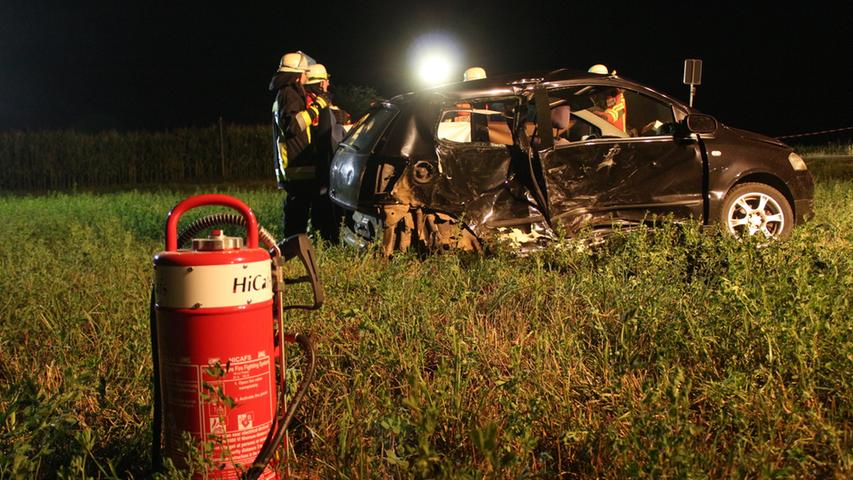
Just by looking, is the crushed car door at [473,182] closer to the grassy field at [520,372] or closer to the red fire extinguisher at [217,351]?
the grassy field at [520,372]

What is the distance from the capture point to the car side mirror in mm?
7293

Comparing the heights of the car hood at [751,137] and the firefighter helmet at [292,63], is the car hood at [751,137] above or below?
below

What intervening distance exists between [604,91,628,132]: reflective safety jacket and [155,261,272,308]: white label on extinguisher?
21.2 feet

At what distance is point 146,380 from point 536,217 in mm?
3889

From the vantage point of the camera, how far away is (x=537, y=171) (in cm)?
698

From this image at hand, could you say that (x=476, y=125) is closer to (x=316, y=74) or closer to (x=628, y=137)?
(x=628, y=137)

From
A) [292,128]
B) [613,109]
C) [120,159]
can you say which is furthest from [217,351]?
[120,159]

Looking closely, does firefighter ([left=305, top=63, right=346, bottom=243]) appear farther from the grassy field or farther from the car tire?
the car tire

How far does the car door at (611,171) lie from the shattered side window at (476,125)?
0.42m

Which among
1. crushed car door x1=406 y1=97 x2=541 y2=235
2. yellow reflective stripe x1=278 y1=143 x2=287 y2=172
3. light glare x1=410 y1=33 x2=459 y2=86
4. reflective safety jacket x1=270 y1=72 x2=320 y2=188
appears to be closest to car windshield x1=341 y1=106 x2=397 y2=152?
crushed car door x1=406 y1=97 x2=541 y2=235

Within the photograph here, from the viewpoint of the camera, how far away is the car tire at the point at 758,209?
24.4 feet

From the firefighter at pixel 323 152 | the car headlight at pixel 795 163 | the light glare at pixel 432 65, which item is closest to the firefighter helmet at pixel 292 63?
the firefighter at pixel 323 152

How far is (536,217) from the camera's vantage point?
6938 millimetres

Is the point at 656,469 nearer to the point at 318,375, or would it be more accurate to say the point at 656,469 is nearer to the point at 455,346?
the point at 455,346
